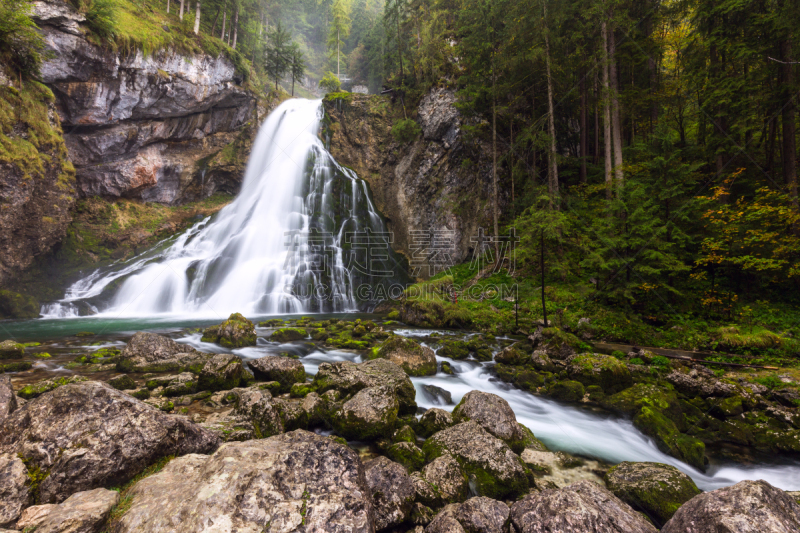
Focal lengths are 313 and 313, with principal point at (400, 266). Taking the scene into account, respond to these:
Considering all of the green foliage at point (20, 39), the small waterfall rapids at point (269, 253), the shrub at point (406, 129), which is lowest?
the small waterfall rapids at point (269, 253)

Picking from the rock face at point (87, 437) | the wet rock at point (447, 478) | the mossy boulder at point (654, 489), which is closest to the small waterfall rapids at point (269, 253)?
the rock face at point (87, 437)

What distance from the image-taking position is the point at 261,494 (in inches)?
84.5

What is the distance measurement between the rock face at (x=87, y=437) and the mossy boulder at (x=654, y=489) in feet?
17.0

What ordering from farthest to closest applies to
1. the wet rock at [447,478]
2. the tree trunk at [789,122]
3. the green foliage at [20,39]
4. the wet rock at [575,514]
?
the green foliage at [20,39]
the tree trunk at [789,122]
the wet rock at [447,478]
the wet rock at [575,514]

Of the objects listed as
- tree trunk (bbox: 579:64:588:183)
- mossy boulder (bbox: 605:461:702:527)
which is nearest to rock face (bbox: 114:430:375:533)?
mossy boulder (bbox: 605:461:702:527)

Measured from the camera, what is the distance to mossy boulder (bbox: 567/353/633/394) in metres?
7.33

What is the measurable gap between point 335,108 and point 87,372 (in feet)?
90.3

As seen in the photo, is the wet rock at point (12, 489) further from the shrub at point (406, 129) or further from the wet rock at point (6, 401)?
the shrub at point (406, 129)

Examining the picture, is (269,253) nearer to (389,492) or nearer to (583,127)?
(389,492)

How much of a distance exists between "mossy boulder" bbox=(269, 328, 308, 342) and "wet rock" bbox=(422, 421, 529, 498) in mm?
8133

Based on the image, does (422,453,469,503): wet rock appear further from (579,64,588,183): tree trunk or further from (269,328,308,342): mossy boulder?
(579,64,588,183): tree trunk

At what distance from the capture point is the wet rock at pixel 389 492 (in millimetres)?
3174

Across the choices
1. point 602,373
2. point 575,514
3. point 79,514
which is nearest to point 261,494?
point 79,514

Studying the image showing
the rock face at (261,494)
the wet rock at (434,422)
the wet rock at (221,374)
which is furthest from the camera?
the wet rock at (221,374)
